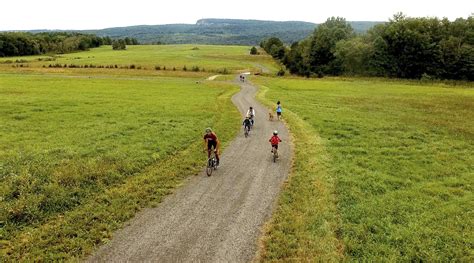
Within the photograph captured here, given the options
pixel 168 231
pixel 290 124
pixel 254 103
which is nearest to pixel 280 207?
pixel 168 231

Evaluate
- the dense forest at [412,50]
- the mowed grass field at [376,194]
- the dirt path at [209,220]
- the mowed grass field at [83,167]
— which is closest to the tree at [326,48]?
the dense forest at [412,50]

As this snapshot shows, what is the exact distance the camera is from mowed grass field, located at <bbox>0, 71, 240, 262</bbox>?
45.9 feet

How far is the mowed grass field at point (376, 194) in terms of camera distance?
44.8 ft

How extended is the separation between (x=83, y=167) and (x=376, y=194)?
15.9 metres

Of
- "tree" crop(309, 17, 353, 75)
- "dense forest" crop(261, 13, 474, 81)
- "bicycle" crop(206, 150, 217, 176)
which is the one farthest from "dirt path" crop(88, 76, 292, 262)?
"tree" crop(309, 17, 353, 75)

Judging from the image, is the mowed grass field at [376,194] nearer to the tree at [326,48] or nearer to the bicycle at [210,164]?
the bicycle at [210,164]

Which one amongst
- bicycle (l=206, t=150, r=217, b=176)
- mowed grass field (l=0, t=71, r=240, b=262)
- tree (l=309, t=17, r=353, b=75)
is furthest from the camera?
tree (l=309, t=17, r=353, b=75)

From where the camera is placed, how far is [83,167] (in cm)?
2061

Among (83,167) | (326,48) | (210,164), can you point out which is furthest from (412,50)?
(83,167)

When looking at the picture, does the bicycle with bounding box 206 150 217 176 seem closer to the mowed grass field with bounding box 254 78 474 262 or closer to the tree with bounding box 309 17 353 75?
the mowed grass field with bounding box 254 78 474 262

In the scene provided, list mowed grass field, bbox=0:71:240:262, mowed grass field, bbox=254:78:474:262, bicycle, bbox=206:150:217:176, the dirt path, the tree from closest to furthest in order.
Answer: the dirt path → mowed grass field, bbox=254:78:474:262 → mowed grass field, bbox=0:71:240:262 → bicycle, bbox=206:150:217:176 → the tree

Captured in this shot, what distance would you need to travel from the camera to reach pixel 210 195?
18141 mm

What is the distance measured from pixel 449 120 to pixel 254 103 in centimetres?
2463

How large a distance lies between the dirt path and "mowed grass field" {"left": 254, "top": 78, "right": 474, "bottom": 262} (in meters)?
0.91
